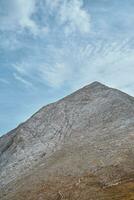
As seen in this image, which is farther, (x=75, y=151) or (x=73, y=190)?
(x=75, y=151)

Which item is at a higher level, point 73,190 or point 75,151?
point 75,151

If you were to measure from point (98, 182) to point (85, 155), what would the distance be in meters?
18.7

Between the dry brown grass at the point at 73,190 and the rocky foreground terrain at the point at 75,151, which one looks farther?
the rocky foreground terrain at the point at 75,151

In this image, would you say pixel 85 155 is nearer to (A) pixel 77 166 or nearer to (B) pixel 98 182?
(A) pixel 77 166

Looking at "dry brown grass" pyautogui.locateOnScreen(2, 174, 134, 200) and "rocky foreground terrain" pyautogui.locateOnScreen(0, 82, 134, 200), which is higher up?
"rocky foreground terrain" pyautogui.locateOnScreen(0, 82, 134, 200)

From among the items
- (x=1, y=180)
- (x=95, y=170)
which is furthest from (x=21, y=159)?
(x=95, y=170)

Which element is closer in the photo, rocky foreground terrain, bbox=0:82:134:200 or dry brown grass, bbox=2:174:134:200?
dry brown grass, bbox=2:174:134:200

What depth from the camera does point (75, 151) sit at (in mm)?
135000

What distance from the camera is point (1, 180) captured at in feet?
449

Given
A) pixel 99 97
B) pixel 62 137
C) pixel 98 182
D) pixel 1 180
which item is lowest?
pixel 98 182

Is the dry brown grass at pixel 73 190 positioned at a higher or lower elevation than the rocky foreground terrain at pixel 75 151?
lower

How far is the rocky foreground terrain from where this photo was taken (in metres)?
112

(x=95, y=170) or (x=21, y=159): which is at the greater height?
(x=21, y=159)

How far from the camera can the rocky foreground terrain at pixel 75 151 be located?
112m
